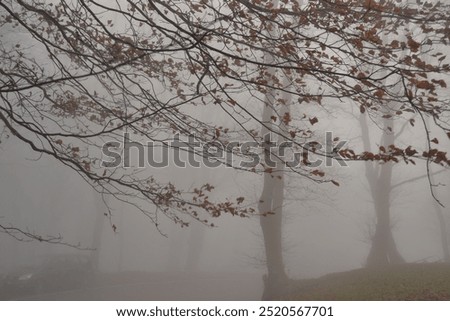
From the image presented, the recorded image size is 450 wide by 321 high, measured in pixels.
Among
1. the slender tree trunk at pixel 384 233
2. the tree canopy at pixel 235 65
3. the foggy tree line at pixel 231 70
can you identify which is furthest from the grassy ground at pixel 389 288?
the tree canopy at pixel 235 65

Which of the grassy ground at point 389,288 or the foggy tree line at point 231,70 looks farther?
the grassy ground at point 389,288

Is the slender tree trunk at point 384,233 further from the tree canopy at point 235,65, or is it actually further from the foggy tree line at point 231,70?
the tree canopy at point 235,65

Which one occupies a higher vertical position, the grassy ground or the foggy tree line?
the foggy tree line

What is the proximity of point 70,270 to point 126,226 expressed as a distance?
53.7 ft

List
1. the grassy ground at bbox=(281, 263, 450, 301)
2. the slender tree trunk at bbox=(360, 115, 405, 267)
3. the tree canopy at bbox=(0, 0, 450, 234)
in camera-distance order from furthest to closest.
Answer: the slender tree trunk at bbox=(360, 115, 405, 267) → the grassy ground at bbox=(281, 263, 450, 301) → the tree canopy at bbox=(0, 0, 450, 234)

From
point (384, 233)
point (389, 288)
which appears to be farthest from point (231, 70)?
point (384, 233)

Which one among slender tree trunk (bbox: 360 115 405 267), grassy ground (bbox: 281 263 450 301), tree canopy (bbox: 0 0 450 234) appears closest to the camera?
tree canopy (bbox: 0 0 450 234)

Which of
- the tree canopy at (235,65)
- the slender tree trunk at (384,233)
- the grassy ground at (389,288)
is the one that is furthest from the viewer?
the slender tree trunk at (384,233)

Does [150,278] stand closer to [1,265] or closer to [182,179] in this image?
[1,265]

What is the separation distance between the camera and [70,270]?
60.3 ft

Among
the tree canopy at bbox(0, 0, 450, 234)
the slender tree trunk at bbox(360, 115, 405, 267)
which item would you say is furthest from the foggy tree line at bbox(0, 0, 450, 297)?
the slender tree trunk at bbox(360, 115, 405, 267)

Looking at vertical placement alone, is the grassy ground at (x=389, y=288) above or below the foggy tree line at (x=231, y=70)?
below

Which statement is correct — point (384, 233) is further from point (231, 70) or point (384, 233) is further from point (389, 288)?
point (231, 70)

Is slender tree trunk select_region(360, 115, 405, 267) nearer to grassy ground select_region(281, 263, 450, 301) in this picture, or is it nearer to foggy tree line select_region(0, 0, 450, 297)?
grassy ground select_region(281, 263, 450, 301)
